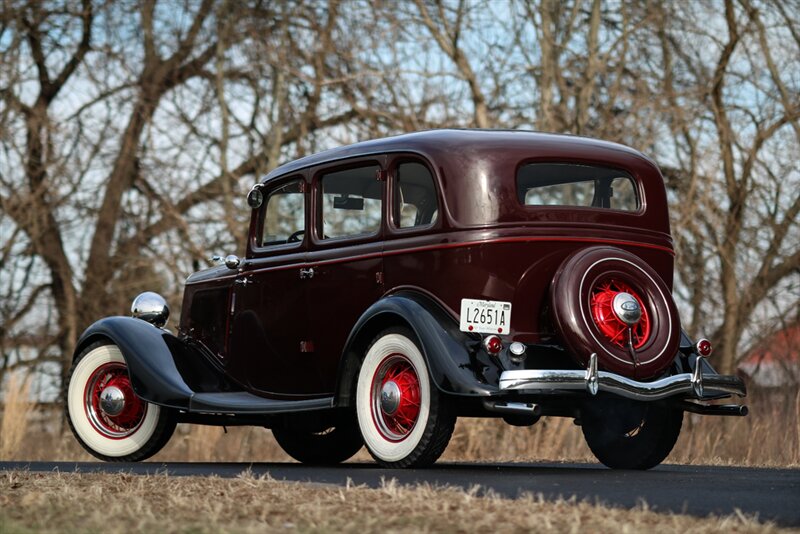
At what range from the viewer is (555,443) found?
13.8 meters

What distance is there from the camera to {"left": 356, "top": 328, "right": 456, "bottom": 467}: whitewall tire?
791 centimetres

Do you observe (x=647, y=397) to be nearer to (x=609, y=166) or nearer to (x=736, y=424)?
(x=609, y=166)

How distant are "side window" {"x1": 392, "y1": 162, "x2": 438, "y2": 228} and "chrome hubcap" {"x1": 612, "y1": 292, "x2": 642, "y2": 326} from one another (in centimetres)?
136

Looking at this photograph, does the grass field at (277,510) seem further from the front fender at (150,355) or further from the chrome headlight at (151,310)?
the chrome headlight at (151,310)

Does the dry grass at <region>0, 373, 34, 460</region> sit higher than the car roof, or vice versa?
the car roof

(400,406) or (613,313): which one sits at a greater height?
(613,313)

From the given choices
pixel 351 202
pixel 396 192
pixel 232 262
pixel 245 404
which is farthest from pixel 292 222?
pixel 396 192

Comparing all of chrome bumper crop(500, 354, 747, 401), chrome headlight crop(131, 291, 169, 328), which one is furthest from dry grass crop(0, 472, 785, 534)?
chrome headlight crop(131, 291, 169, 328)

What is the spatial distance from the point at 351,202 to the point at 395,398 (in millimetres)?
1828

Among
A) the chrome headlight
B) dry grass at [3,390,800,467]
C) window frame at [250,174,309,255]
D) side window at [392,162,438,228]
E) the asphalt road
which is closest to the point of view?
the asphalt road

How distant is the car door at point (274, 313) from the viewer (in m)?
9.41

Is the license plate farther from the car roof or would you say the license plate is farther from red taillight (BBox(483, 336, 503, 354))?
the car roof

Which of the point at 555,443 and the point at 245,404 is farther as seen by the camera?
the point at 555,443

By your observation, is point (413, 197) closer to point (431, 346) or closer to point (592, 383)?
point (431, 346)
